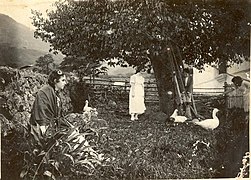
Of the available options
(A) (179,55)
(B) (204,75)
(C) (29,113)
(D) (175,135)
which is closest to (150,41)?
(A) (179,55)

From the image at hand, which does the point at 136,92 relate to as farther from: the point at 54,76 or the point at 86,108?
the point at 54,76

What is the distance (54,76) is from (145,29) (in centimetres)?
48

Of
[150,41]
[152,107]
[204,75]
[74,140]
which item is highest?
[150,41]

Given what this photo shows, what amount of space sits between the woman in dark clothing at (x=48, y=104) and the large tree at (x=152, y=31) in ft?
0.43

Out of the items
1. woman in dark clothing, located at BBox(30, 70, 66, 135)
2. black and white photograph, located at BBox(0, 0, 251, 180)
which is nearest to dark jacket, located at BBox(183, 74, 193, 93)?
black and white photograph, located at BBox(0, 0, 251, 180)

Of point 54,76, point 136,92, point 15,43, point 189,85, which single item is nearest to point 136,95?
point 136,92

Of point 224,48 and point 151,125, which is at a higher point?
point 224,48

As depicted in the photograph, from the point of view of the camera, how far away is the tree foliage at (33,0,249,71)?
238 centimetres

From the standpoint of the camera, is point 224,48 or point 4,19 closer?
point 4,19

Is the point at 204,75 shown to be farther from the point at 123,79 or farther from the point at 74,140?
the point at 74,140

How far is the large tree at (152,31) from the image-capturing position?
238cm

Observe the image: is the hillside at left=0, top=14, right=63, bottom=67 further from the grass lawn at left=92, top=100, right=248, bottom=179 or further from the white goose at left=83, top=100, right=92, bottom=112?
the grass lawn at left=92, top=100, right=248, bottom=179

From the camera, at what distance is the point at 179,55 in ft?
8.06

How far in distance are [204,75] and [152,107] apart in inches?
11.6
